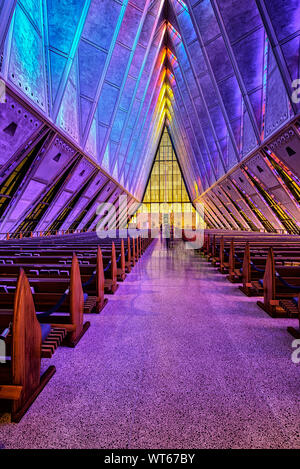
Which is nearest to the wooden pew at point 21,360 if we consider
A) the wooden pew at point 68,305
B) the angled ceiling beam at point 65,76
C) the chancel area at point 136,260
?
the chancel area at point 136,260

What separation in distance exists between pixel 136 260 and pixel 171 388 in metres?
7.94

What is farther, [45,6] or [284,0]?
[45,6]

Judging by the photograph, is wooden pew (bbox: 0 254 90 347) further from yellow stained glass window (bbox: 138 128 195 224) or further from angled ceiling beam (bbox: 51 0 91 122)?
yellow stained glass window (bbox: 138 128 195 224)

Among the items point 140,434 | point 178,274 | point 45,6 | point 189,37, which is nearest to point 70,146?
point 45,6

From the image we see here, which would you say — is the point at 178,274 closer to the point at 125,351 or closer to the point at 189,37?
the point at 125,351

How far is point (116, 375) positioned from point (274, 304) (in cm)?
256

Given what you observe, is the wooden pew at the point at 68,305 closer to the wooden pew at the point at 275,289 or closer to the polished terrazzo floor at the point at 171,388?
the polished terrazzo floor at the point at 171,388

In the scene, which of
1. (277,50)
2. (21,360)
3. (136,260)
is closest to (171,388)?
(21,360)

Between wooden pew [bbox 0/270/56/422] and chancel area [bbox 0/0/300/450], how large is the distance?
0.01 metres

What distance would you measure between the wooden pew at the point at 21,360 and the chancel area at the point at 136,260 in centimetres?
1

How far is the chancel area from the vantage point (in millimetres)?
1820

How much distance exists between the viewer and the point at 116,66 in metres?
13.1

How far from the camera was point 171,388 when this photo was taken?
7.01 feet

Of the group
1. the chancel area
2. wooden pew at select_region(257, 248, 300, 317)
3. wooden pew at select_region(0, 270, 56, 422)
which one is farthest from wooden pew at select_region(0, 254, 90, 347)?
wooden pew at select_region(257, 248, 300, 317)
